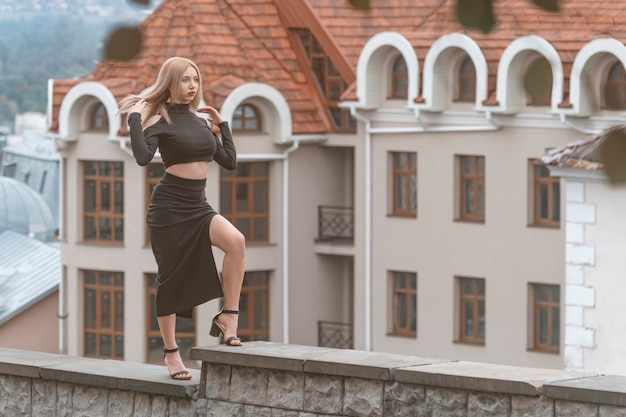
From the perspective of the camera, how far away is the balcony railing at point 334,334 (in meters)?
46.9

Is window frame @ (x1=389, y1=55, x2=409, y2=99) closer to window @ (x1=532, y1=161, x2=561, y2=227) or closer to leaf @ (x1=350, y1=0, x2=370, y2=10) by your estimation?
window @ (x1=532, y1=161, x2=561, y2=227)

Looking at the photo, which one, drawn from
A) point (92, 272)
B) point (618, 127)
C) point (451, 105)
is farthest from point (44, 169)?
point (618, 127)

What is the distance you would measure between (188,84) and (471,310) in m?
33.8

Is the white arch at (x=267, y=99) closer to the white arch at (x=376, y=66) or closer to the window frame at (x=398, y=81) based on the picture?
the white arch at (x=376, y=66)

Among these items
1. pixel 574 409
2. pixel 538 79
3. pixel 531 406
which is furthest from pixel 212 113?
pixel 538 79

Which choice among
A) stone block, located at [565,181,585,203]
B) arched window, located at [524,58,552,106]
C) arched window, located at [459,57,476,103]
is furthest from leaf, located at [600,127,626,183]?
arched window, located at [459,57,476,103]

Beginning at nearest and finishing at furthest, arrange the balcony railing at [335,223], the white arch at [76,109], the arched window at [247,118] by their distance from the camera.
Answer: the white arch at [76,109]
the arched window at [247,118]
the balcony railing at [335,223]

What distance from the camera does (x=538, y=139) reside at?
138ft

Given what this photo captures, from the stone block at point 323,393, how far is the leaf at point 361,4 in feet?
18.5

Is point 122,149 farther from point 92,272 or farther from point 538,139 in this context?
point 538,139

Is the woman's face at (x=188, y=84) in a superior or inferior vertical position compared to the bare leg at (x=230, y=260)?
superior

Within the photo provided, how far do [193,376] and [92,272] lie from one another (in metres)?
36.6

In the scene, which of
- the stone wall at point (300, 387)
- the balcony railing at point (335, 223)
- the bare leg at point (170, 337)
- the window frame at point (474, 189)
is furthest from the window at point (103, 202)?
the bare leg at point (170, 337)

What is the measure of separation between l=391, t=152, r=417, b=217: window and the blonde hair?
112 ft
